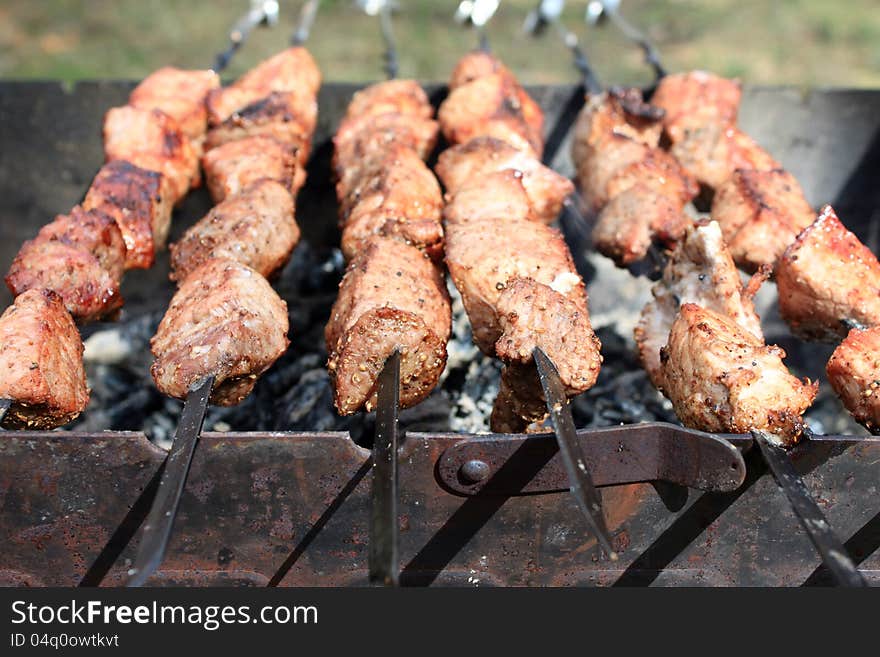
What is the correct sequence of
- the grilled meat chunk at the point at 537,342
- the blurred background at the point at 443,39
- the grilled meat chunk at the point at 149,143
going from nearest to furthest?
the grilled meat chunk at the point at 537,342, the grilled meat chunk at the point at 149,143, the blurred background at the point at 443,39

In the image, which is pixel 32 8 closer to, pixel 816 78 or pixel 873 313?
pixel 816 78

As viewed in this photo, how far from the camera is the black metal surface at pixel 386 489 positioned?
1.21m

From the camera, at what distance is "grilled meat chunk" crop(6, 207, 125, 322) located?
7.18 feet

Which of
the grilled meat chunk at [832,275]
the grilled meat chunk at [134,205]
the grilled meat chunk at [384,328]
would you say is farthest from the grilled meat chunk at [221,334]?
the grilled meat chunk at [832,275]

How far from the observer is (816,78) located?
284 inches

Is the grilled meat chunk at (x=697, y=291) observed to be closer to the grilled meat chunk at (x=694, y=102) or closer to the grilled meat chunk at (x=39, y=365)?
the grilled meat chunk at (x=694, y=102)

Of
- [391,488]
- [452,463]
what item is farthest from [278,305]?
[391,488]

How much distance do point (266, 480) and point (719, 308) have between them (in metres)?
1.20

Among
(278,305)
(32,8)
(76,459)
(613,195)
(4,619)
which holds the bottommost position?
(4,619)

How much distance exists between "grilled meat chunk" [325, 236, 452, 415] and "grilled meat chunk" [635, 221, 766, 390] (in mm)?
572

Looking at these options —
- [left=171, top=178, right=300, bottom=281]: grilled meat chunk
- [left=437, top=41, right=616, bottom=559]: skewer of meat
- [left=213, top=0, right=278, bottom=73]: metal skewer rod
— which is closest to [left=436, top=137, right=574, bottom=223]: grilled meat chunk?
[left=437, top=41, right=616, bottom=559]: skewer of meat

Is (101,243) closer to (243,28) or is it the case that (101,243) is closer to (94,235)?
(94,235)

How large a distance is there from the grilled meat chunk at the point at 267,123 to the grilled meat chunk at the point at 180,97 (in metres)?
0.11

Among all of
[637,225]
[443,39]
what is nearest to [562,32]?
[637,225]
